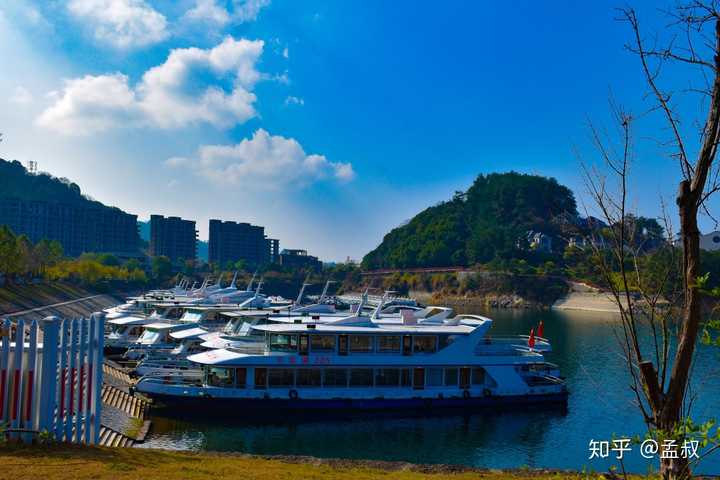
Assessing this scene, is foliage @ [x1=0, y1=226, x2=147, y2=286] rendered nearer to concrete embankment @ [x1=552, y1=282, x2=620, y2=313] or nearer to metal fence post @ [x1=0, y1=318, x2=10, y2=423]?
metal fence post @ [x1=0, y1=318, x2=10, y2=423]

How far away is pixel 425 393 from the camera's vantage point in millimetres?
29766

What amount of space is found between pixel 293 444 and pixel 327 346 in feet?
19.4

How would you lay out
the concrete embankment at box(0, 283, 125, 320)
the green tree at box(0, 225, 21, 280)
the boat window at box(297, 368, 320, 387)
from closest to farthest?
the boat window at box(297, 368, 320, 387), the concrete embankment at box(0, 283, 125, 320), the green tree at box(0, 225, 21, 280)

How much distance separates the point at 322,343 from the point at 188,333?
12.8 meters

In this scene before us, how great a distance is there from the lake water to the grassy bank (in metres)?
5.89

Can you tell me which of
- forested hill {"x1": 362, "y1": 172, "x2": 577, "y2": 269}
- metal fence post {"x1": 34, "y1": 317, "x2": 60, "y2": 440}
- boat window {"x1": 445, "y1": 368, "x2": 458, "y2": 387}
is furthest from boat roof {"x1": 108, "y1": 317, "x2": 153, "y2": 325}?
forested hill {"x1": 362, "y1": 172, "x2": 577, "y2": 269}

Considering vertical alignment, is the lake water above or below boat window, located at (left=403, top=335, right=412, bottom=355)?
below

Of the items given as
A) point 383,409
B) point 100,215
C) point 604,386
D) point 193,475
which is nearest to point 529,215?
point 100,215

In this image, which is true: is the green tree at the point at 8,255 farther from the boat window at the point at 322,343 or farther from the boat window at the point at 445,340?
the boat window at the point at 445,340

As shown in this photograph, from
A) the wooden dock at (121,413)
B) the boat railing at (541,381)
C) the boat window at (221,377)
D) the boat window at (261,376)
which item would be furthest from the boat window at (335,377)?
the boat railing at (541,381)

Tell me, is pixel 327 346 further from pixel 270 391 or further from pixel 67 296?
pixel 67 296

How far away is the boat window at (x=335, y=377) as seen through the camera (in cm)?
2928

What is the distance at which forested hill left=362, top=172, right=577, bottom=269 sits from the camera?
508 feet

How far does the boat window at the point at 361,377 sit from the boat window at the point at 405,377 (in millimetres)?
1671
